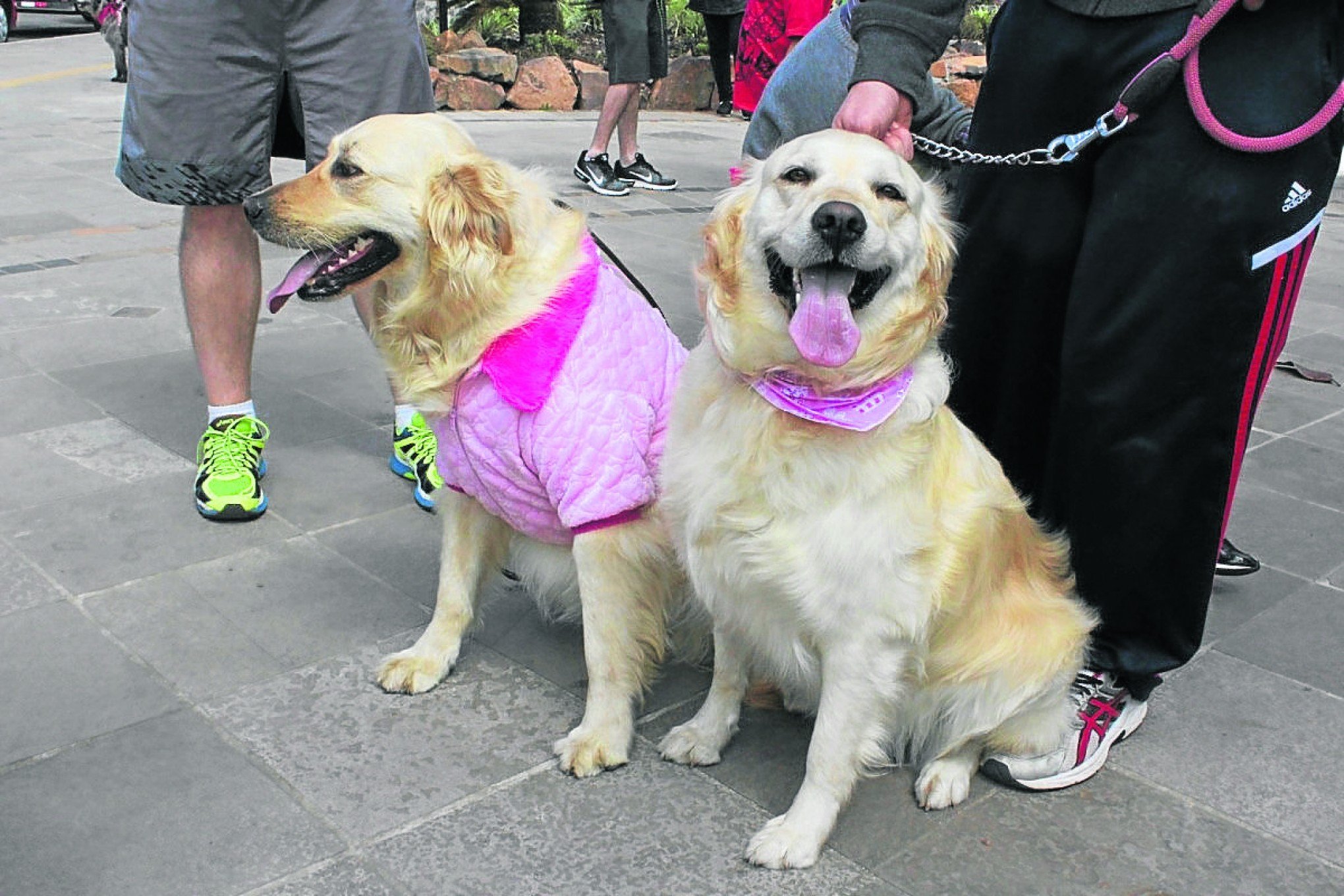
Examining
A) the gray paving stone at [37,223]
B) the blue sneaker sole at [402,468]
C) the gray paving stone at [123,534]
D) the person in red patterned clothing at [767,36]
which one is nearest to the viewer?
the gray paving stone at [123,534]

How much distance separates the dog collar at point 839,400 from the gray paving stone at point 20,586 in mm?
1970

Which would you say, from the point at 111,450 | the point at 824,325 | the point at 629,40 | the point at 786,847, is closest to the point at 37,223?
the point at 111,450

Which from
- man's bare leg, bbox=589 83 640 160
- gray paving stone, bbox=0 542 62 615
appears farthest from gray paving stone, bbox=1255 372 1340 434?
man's bare leg, bbox=589 83 640 160

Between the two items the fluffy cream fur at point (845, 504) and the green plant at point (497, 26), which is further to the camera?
the green plant at point (497, 26)

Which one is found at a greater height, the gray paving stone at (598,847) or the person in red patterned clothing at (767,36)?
the person in red patterned clothing at (767,36)

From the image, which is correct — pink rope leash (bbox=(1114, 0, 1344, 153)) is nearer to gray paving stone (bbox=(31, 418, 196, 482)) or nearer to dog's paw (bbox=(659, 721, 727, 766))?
dog's paw (bbox=(659, 721, 727, 766))

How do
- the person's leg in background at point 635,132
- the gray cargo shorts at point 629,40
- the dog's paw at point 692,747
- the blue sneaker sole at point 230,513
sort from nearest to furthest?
the dog's paw at point 692,747 → the blue sneaker sole at point 230,513 → the gray cargo shorts at point 629,40 → the person's leg in background at point 635,132

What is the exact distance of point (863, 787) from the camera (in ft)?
8.44

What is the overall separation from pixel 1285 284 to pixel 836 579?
1.04 m

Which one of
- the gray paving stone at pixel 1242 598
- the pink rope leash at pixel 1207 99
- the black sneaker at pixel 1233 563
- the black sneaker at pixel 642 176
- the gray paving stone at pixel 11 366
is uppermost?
the pink rope leash at pixel 1207 99

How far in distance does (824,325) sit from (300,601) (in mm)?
1712

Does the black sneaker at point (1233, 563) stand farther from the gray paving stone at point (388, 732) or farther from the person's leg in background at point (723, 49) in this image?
the person's leg in background at point (723, 49)

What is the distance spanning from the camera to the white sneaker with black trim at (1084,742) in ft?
8.38

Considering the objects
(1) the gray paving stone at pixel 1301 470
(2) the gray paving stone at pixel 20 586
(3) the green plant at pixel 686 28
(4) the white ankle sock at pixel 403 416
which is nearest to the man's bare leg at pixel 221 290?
(4) the white ankle sock at pixel 403 416
